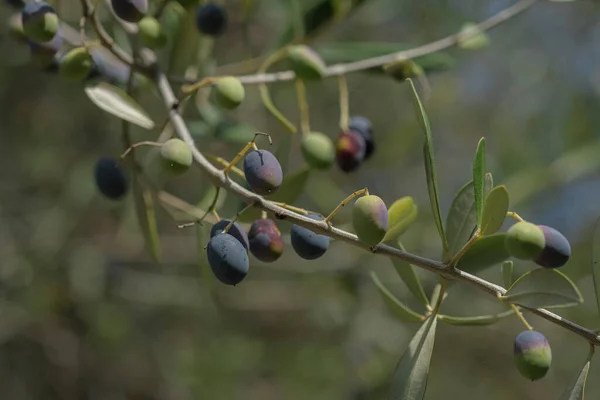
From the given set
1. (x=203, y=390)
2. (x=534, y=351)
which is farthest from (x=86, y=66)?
(x=203, y=390)

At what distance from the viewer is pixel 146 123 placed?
4.18ft

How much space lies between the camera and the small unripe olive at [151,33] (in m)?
1.36

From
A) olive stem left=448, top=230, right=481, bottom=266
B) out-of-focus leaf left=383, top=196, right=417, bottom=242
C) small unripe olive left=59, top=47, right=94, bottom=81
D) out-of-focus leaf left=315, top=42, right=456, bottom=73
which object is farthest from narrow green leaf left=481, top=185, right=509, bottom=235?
small unripe olive left=59, top=47, right=94, bottom=81

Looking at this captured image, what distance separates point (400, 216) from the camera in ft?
3.54

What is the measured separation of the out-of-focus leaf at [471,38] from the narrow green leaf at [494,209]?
0.74 metres

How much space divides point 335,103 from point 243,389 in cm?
151

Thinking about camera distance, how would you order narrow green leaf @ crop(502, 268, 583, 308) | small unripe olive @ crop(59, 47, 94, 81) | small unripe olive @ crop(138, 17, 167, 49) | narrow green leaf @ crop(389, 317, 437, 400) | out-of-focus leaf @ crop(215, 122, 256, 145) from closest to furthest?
narrow green leaf @ crop(502, 268, 583, 308)
narrow green leaf @ crop(389, 317, 437, 400)
small unripe olive @ crop(59, 47, 94, 81)
small unripe olive @ crop(138, 17, 167, 49)
out-of-focus leaf @ crop(215, 122, 256, 145)

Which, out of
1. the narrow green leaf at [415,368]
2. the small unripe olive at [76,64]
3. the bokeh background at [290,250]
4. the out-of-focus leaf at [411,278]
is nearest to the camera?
the narrow green leaf at [415,368]

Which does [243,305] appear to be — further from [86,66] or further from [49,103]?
[86,66]

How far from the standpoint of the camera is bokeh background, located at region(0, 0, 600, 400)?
2705 millimetres

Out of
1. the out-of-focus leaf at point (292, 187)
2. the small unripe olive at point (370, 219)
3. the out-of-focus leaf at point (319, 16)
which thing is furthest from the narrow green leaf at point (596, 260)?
the out-of-focus leaf at point (319, 16)

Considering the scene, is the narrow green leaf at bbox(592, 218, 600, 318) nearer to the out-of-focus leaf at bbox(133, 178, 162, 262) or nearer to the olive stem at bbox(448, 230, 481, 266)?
the olive stem at bbox(448, 230, 481, 266)

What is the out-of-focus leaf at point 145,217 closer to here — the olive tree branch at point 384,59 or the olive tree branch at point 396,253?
the olive tree branch at point 384,59

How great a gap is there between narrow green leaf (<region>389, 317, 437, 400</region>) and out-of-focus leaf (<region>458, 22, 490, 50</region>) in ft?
2.53
